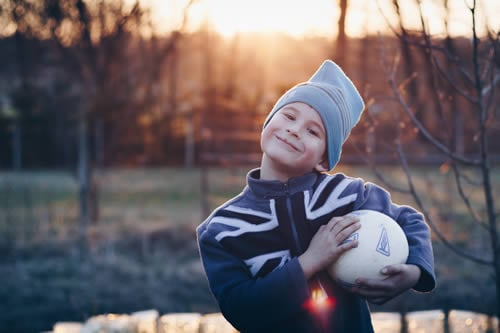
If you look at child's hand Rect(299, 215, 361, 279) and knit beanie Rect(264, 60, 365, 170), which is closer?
child's hand Rect(299, 215, 361, 279)

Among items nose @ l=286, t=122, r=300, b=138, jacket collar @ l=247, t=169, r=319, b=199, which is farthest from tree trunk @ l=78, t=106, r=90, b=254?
nose @ l=286, t=122, r=300, b=138

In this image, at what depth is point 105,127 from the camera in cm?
1000

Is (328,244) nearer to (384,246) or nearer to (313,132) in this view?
(384,246)

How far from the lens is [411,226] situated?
2.33 meters

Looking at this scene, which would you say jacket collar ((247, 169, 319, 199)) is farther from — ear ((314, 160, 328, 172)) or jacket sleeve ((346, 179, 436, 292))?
jacket sleeve ((346, 179, 436, 292))

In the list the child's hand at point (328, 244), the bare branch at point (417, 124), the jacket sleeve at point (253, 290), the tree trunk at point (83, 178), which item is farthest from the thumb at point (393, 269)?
the tree trunk at point (83, 178)

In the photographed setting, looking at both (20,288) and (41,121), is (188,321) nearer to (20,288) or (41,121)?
(20,288)

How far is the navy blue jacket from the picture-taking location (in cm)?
205

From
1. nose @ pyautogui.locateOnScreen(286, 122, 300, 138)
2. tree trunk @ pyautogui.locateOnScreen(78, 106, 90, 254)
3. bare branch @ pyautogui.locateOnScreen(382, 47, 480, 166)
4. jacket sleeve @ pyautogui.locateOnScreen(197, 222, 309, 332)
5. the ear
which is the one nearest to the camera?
jacket sleeve @ pyautogui.locateOnScreen(197, 222, 309, 332)

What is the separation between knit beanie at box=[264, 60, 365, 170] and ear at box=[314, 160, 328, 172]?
2cm

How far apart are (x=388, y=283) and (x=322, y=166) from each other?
19.1 inches

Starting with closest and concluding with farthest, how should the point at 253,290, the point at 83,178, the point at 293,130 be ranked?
1. the point at 253,290
2. the point at 293,130
3. the point at 83,178

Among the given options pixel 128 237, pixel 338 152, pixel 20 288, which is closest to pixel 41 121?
pixel 128 237

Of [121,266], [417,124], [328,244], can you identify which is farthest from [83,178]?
[328,244]
